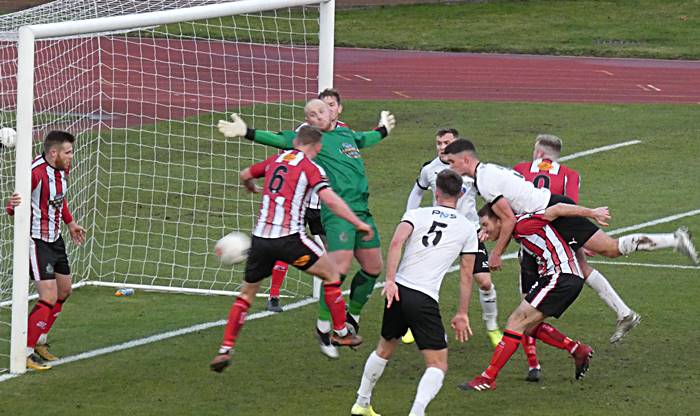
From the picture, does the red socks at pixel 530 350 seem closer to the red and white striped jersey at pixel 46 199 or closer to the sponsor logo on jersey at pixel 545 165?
the sponsor logo on jersey at pixel 545 165

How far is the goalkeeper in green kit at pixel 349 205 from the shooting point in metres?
11.1

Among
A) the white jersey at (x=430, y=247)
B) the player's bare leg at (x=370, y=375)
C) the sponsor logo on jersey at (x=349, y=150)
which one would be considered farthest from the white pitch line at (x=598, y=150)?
the player's bare leg at (x=370, y=375)

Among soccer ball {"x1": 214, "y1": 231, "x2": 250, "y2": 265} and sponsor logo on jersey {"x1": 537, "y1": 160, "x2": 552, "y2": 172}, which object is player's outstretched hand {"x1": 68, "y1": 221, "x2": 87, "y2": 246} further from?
sponsor logo on jersey {"x1": 537, "y1": 160, "x2": 552, "y2": 172}

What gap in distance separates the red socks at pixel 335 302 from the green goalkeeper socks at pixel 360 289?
2.64 feet

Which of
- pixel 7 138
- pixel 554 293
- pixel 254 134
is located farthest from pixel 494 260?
pixel 7 138

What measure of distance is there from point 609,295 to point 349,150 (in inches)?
103

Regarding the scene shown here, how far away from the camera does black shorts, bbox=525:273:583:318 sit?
33.6ft

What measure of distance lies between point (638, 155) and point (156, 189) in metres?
8.15

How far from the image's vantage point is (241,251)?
10.4 meters

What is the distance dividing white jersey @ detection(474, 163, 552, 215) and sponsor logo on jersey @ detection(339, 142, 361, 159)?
62.3 inches

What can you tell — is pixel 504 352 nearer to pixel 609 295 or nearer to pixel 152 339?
pixel 609 295

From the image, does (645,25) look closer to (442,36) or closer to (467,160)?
(442,36)

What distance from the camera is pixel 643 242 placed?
11117 millimetres

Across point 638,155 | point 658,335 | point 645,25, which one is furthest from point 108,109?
point 645,25
